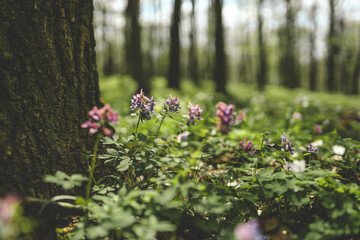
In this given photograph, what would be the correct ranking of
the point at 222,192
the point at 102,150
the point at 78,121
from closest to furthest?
the point at 222,192 → the point at 78,121 → the point at 102,150

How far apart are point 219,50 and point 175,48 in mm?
2238

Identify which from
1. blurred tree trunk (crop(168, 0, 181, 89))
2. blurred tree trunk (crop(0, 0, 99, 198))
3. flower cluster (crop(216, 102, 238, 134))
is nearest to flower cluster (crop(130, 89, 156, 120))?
flower cluster (crop(216, 102, 238, 134))

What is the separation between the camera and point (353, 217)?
1.35m

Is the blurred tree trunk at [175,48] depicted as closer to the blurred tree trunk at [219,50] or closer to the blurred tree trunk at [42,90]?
the blurred tree trunk at [219,50]

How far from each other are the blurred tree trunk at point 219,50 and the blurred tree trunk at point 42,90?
864cm

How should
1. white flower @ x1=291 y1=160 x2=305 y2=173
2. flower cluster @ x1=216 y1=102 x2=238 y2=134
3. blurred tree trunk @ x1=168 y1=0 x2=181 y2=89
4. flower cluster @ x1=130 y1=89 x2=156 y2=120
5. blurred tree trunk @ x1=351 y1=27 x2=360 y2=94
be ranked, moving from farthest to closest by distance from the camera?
blurred tree trunk @ x1=351 y1=27 x2=360 y2=94 → blurred tree trunk @ x1=168 y1=0 x2=181 y2=89 → white flower @ x1=291 y1=160 x2=305 y2=173 → flower cluster @ x1=130 y1=89 x2=156 y2=120 → flower cluster @ x1=216 y1=102 x2=238 y2=134

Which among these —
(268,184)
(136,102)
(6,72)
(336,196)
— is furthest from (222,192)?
(6,72)

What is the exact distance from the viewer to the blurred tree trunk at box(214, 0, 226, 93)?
1001 centimetres

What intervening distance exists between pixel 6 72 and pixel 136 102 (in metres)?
0.78

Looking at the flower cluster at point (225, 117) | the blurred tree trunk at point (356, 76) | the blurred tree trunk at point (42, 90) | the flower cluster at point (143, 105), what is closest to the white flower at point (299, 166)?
the flower cluster at point (225, 117)

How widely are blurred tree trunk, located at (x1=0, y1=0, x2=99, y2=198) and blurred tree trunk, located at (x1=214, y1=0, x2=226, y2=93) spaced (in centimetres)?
864

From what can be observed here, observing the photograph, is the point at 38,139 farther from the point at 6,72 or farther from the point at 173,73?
the point at 173,73

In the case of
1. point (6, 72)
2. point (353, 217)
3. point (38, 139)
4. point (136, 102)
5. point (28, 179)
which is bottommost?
point (353, 217)

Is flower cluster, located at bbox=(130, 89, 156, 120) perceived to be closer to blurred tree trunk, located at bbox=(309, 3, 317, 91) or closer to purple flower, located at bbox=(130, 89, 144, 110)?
purple flower, located at bbox=(130, 89, 144, 110)
